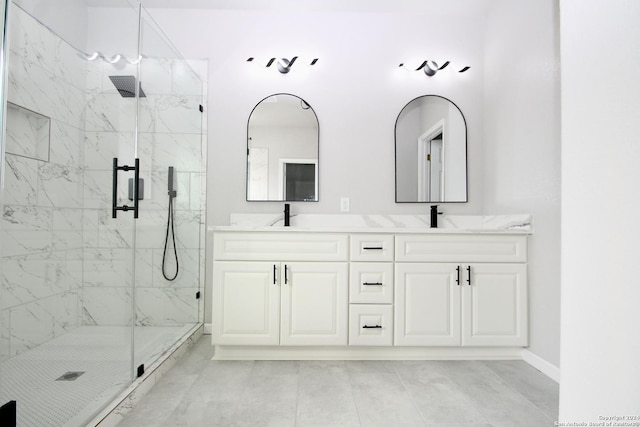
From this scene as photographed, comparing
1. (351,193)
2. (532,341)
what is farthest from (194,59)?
(532,341)

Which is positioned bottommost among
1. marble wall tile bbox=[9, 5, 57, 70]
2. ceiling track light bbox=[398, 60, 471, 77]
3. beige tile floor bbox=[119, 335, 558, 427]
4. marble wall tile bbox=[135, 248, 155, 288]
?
beige tile floor bbox=[119, 335, 558, 427]

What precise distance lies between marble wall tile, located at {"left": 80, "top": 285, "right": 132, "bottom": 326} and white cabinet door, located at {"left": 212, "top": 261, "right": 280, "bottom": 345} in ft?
1.76

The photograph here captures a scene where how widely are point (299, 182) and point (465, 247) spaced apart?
127cm

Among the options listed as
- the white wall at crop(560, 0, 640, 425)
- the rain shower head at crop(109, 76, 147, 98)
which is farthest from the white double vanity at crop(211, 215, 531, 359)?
the white wall at crop(560, 0, 640, 425)

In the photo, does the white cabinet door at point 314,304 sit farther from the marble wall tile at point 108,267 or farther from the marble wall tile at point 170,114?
the marble wall tile at point 170,114

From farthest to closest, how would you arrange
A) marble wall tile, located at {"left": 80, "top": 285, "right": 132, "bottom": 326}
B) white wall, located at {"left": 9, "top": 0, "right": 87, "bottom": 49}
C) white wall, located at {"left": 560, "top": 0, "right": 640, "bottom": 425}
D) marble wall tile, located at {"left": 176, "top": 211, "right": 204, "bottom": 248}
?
marble wall tile, located at {"left": 176, "top": 211, "right": 204, "bottom": 248} < marble wall tile, located at {"left": 80, "top": 285, "right": 132, "bottom": 326} < white wall, located at {"left": 9, "top": 0, "right": 87, "bottom": 49} < white wall, located at {"left": 560, "top": 0, "right": 640, "bottom": 425}

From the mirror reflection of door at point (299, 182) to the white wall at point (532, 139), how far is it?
1376 mm

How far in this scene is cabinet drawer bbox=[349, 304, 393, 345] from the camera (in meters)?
2.17

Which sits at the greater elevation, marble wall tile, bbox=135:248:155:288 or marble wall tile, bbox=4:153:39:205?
marble wall tile, bbox=4:153:39:205

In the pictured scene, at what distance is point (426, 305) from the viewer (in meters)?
2.19

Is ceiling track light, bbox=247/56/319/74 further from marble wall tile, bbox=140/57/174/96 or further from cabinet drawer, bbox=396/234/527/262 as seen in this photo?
cabinet drawer, bbox=396/234/527/262

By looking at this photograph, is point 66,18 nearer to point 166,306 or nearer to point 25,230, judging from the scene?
point 25,230

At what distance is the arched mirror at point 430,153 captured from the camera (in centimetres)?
271

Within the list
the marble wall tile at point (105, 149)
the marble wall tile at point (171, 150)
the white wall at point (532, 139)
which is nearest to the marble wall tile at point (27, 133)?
the marble wall tile at point (105, 149)
